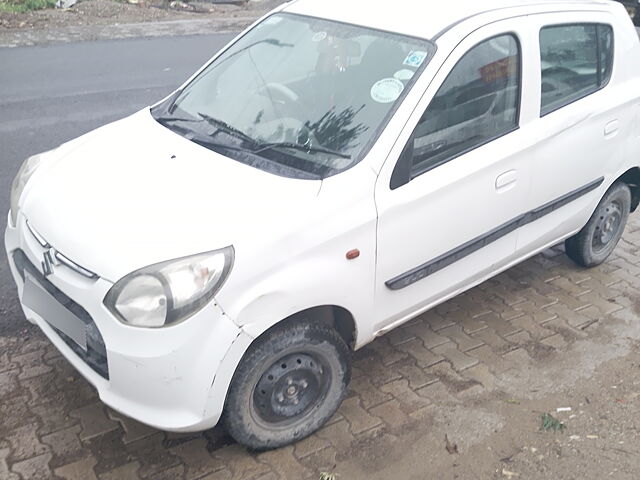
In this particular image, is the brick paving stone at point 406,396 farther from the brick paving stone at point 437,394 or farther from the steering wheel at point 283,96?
the steering wheel at point 283,96

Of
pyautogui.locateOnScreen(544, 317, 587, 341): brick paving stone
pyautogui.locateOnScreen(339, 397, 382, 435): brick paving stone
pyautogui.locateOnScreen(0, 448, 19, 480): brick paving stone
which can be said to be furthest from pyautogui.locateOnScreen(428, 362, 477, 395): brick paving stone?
pyautogui.locateOnScreen(0, 448, 19, 480): brick paving stone

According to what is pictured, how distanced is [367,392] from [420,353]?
0.49 m

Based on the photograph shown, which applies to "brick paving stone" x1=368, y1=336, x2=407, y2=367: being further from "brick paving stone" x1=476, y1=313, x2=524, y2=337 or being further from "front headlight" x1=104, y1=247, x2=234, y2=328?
"front headlight" x1=104, y1=247, x2=234, y2=328

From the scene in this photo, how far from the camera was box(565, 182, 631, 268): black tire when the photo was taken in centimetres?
485

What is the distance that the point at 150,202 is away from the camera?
3.16m

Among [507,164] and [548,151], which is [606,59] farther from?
[507,164]

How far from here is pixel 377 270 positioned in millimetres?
3367

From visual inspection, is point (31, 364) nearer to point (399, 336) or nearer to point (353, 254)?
point (353, 254)

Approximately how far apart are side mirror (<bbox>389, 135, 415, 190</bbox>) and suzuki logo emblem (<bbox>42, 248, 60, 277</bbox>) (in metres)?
1.50

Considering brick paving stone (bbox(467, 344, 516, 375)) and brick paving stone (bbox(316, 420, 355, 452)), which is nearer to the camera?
brick paving stone (bbox(316, 420, 355, 452))

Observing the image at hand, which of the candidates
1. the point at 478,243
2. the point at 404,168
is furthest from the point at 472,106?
the point at 478,243

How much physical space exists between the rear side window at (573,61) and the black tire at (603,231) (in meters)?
0.81

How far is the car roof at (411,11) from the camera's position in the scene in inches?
144

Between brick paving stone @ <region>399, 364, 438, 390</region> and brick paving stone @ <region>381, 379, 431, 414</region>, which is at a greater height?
brick paving stone @ <region>381, 379, 431, 414</region>
